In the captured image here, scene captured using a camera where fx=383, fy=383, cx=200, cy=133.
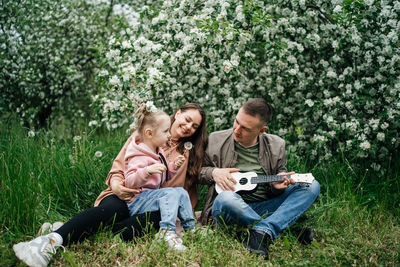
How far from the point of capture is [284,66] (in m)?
4.21

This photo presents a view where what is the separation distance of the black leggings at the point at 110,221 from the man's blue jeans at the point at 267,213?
52cm

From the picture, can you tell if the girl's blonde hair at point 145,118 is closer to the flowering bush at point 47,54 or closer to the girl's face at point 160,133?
the girl's face at point 160,133

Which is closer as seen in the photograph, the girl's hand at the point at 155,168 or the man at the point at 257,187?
the girl's hand at the point at 155,168

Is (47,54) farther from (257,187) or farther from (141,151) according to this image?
(257,187)

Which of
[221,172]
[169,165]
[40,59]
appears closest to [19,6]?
[40,59]

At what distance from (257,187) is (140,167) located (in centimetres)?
102

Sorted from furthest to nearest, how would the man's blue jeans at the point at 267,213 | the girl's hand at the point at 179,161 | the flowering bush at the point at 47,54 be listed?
the flowering bush at the point at 47,54, the girl's hand at the point at 179,161, the man's blue jeans at the point at 267,213

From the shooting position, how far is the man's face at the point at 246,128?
329cm

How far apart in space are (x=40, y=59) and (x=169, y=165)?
11.2 ft

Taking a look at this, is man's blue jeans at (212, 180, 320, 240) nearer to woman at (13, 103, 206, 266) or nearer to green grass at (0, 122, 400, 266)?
green grass at (0, 122, 400, 266)

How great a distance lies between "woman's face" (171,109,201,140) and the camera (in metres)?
3.34

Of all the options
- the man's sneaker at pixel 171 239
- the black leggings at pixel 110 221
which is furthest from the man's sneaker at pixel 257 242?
the black leggings at pixel 110 221

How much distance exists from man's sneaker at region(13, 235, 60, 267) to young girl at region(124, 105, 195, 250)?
0.71 m

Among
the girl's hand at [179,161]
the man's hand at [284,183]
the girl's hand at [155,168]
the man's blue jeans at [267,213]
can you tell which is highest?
the girl's hand at [155,168]
